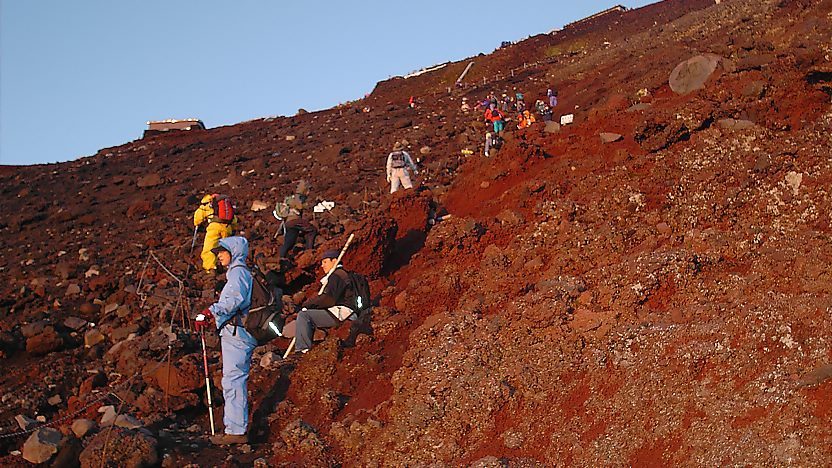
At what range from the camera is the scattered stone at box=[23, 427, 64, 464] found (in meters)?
6.50

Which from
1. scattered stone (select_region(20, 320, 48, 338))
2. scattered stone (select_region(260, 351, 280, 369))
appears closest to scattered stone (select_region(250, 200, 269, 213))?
scattered stone (select_region(20, 320, 48, 338))

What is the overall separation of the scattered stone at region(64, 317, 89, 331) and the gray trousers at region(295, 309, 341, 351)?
5026mm

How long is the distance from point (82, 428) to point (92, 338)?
3844 millimetres

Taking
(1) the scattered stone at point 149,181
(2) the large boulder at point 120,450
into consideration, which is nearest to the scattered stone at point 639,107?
(2) the large boulder at point 120,450

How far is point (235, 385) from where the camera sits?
6891mm

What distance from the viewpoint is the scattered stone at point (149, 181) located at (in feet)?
72.0

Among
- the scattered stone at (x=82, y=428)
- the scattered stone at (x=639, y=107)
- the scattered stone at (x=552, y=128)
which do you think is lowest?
the scattered stone at (x=82, y=428)

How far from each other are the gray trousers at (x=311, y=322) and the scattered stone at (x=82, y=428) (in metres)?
2.08

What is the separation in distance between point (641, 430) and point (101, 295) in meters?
10.0

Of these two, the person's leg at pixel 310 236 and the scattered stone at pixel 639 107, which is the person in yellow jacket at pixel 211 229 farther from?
the scattered stone at pixel 639 107

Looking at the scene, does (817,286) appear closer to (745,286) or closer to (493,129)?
(745,286)

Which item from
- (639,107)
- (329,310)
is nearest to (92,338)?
(329,310)

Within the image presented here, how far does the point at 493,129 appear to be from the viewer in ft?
62.6

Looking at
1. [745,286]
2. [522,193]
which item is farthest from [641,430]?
[522,193]
